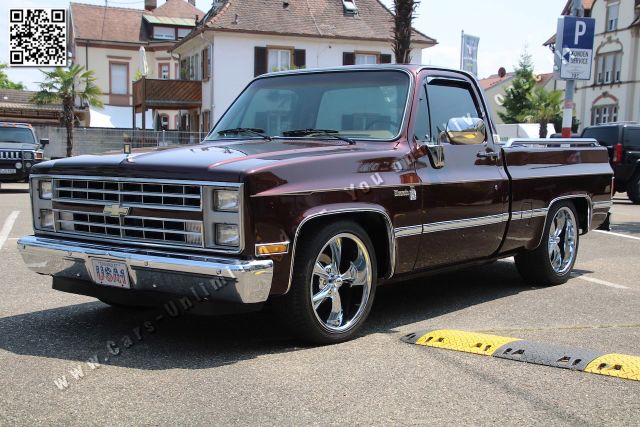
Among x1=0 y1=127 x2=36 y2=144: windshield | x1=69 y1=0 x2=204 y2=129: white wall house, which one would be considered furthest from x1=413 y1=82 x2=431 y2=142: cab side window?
x1=69 y1=0 x2=204 y2=129: white wall house

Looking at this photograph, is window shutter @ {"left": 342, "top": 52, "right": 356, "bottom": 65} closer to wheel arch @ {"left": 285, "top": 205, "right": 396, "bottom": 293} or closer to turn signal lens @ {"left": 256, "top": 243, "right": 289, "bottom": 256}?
wheel arch @ {"left": 285, "top": 205, "right": 396, "bottom": 293}

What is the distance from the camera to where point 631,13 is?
4412cm

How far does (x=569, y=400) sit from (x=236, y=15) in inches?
1393

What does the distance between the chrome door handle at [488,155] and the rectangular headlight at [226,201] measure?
258 cm

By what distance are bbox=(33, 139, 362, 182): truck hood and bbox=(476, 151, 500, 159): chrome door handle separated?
53.8 inches

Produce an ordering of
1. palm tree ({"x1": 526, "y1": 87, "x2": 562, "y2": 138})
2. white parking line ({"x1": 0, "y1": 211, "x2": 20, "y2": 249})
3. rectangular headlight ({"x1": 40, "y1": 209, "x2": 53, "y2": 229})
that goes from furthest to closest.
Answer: palm tree ({"x1": 526, "y1": 87, "x2": 562, "y2": 138})
white parking line ({"x1": 0, "y1": 211, "x2": 20, "y2": 249})
rectangular headlight ({"x1": 40, "y1": 209, "x2": 53, "y2": 229})

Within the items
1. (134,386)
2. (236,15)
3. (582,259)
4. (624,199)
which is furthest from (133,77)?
(134,386)

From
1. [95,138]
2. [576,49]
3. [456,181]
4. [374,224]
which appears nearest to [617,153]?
[576,49]

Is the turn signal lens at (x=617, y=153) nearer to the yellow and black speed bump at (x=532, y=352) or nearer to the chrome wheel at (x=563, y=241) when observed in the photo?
the chrome wheel at (x=563, y=241)

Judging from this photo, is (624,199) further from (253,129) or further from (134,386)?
(134,386)

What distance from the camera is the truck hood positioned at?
173 inches

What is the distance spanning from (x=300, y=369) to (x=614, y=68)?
46003mm

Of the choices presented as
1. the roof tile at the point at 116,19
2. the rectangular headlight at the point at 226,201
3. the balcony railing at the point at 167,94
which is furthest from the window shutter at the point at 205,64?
the rectangular headlight at the point at 226,201

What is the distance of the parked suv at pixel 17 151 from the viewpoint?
784 inches
